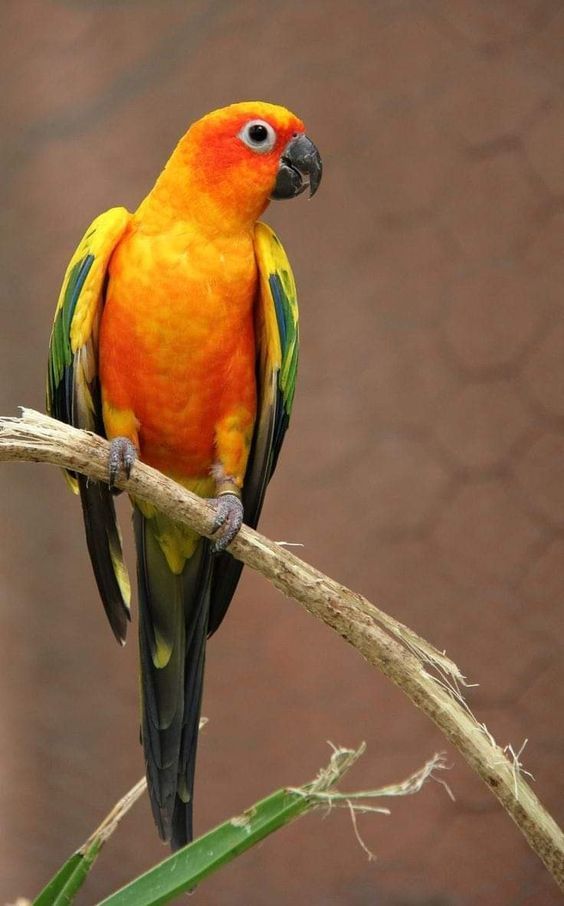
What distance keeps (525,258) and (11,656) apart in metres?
0.95

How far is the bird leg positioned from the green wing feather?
13 cm

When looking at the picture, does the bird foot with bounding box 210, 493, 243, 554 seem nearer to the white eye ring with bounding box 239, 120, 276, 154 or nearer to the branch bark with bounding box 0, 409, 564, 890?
the branch bark with bounding box 0, 409, 564, 890

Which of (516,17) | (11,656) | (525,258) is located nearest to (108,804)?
(11,656)

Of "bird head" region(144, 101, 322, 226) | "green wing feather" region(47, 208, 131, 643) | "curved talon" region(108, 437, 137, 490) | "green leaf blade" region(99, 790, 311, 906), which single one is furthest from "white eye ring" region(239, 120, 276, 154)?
"green leaf blade" region(99, 790, 311, 906)

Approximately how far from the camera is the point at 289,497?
4.75ft

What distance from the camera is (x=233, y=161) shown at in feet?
3.24

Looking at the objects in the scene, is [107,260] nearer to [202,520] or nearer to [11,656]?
[202,520]

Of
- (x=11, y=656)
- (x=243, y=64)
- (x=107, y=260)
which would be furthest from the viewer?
(x=11, y=656)

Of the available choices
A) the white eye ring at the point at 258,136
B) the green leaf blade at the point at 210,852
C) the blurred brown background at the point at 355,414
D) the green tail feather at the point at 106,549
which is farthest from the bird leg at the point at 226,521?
the blurred brown background at the point at 355,414

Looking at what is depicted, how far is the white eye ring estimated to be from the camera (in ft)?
3.24

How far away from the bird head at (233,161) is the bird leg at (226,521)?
0.27m

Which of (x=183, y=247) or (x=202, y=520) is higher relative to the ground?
(x=183, y=247)

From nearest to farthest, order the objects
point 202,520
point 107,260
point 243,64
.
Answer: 1. point 202,520
2. point 107,260
3. point 243,64

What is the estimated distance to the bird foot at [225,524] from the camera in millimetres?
902
